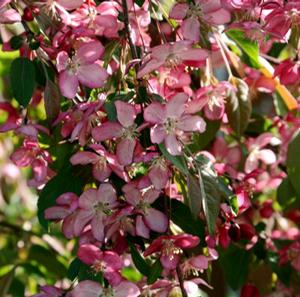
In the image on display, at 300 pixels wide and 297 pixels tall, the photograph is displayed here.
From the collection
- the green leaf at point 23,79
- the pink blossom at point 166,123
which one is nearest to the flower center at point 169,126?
the pink blossom at point 166,123

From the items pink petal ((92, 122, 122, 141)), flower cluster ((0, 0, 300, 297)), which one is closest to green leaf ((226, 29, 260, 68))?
flower cluster ((0, 0, 300, 297))

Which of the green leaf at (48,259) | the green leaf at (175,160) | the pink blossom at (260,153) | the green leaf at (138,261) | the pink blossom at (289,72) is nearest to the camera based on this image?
the green leaf at (175,160)

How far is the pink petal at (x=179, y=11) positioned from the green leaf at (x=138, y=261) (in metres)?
0.27

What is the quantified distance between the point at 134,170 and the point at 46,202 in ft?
0.48

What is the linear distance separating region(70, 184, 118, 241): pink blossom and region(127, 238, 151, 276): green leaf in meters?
0.06

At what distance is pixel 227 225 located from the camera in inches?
45.1

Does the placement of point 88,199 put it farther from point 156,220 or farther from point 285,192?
point 285,192

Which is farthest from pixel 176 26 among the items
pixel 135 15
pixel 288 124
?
pixel 288 124

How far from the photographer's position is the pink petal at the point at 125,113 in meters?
0.98

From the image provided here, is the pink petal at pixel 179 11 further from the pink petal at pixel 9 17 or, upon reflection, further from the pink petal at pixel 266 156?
the pink petal at pixel 266 156

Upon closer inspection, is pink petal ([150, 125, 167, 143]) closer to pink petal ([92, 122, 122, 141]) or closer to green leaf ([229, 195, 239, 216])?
pink petal ([92, 122, 122, 141])

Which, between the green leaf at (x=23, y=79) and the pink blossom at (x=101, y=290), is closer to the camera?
the pink blossom at (x=101, y=290)

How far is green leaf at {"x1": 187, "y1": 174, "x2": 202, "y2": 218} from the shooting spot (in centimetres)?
104

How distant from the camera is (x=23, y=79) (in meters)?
1.12
